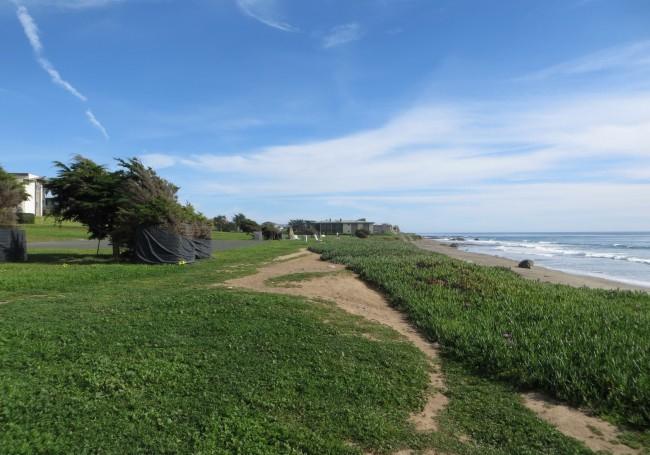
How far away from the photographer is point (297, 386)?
5.05m

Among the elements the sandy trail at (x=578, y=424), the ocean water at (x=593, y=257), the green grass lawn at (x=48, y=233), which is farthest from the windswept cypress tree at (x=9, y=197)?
the ocean water at (x=593, y=257)

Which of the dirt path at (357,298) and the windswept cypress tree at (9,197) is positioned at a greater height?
the windswept cypress tree at (9,197)

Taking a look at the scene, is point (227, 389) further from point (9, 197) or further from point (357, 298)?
point (9, 197)

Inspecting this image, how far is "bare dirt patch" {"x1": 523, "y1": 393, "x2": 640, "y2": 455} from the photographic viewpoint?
4062 millimetres

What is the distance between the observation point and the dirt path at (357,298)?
4953mm

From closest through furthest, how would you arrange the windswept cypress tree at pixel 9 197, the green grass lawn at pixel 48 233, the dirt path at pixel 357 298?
the dirt path at pixel 357 298 < the windswept cypress tree at pixel 9 197 < the green grass lawn at pixel 48 233

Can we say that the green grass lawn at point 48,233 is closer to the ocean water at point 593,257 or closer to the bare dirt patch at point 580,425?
the bare dirt patch at point 580,425

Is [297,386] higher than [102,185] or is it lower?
lower

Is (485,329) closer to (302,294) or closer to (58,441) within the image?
(302,294)

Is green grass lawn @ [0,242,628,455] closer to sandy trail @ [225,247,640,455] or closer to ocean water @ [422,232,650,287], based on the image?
sandy trail @ [225,247,640,455]

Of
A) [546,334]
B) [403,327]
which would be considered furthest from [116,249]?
[546,334]

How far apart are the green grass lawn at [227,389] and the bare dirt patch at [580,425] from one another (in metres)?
0.21

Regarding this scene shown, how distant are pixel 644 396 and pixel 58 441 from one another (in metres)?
5.72

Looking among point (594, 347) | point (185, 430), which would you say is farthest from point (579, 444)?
point (185, 430)
